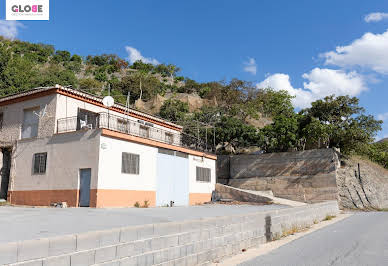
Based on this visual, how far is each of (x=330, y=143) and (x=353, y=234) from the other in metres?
18.5

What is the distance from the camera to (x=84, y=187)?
16.7 metres

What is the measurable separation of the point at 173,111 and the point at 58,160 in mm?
28859

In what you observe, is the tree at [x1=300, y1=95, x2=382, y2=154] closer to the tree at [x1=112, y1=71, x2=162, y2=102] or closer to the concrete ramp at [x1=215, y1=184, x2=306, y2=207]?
the concrete ramp at [x1=215, y1=184, x2=306, y2=207]

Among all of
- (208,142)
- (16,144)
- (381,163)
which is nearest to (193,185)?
(208,142)

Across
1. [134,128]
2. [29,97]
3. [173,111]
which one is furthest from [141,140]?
[173,111]

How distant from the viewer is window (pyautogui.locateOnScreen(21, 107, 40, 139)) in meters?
19.5

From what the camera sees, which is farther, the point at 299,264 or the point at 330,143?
the point at 330,143

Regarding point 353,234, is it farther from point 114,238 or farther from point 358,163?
point 358,163

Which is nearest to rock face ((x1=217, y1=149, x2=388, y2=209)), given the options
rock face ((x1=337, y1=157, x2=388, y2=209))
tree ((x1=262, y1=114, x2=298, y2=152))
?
rock face ((x1=337, y1=157, x2=388, y2=209))

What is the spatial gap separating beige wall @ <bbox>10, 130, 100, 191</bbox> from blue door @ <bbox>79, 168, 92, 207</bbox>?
207 mm

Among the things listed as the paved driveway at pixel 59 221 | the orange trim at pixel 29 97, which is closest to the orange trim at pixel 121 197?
the paved driveway at pixel 59 221

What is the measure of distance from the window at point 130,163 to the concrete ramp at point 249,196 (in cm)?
873

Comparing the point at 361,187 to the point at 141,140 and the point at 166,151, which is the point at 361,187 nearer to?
the point at 166,151

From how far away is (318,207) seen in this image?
15406mm
